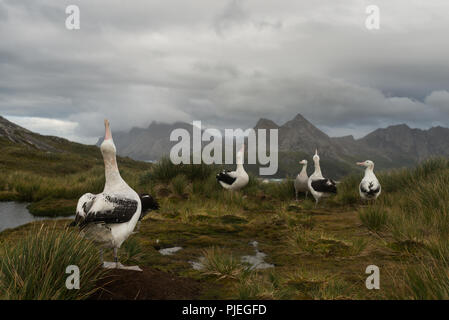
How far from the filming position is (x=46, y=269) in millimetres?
3521

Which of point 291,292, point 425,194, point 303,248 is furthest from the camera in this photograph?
point 425,194

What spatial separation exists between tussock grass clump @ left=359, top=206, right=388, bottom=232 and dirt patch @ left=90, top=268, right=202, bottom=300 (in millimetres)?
5153

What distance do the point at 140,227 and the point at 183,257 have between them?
8.93ft

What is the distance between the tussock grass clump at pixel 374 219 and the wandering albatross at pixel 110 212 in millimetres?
5637

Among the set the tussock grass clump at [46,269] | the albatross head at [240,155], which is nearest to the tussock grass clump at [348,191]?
the albatross head at [240,155]

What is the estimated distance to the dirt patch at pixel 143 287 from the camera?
366 cm

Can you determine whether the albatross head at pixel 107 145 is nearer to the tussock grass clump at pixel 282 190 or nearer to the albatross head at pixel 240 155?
the albatross head at pixel 240 155

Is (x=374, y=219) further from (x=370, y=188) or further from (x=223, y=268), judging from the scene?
(x=223, y=268)

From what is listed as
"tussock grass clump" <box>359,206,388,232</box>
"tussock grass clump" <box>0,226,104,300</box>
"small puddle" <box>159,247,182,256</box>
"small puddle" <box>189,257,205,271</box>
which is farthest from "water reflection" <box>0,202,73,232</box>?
"tussock grass clump" <box>359,206,388,232</box>

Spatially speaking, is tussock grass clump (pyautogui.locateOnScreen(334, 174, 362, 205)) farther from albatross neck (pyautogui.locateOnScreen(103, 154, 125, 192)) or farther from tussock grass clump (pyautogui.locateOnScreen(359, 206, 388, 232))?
albatross neck (pyautogui.locateOnScreen(103, 154, 125, 192))

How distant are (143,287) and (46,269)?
40.9 inches
